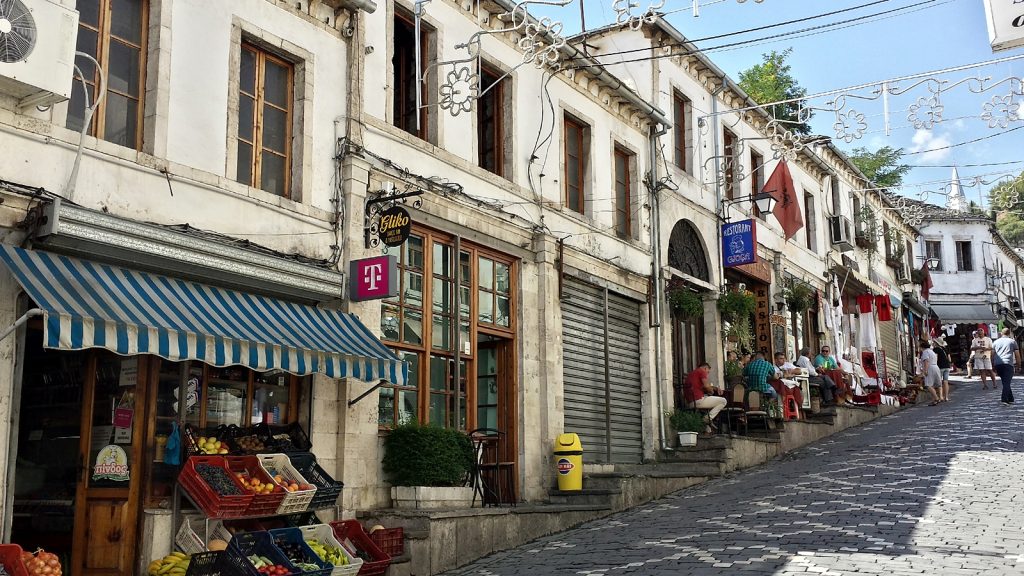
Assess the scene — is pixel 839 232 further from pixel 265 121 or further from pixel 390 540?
pixel 390 540

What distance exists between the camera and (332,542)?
873 cm

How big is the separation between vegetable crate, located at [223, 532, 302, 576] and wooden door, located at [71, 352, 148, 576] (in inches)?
42.7

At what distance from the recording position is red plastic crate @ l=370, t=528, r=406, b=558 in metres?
9.17

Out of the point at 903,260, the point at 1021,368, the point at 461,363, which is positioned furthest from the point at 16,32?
the point at 1021,368

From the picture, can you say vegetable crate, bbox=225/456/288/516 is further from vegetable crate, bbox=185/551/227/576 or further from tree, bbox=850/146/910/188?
tree, bbox=850/146/910/188

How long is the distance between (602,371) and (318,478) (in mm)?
6608

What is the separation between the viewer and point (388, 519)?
10008 millimetres

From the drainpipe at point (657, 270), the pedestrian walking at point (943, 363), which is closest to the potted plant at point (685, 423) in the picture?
the drainpipe at point (657, 270)

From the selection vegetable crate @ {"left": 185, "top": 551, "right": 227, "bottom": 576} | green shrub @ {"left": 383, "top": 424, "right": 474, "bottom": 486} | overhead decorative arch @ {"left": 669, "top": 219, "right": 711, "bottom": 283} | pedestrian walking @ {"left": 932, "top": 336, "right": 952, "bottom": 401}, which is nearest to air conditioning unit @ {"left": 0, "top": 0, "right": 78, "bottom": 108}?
vegetable crate @ {"left": 185, "top": 551, "right": 227, "bottom": 576}

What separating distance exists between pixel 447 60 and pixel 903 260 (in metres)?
26.0

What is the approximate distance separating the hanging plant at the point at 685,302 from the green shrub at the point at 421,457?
6.91 meters

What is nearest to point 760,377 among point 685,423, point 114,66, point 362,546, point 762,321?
point 685,423

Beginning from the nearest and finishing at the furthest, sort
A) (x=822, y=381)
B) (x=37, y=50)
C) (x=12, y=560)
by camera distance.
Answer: (x=12, y=560)
(x=37, y=50)
(x=822, y=381)

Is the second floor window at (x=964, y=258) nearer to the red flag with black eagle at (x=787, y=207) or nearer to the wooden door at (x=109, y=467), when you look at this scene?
the red flag with black eagle at (x=787, y=207)
